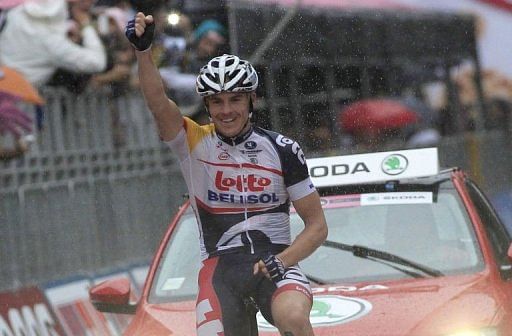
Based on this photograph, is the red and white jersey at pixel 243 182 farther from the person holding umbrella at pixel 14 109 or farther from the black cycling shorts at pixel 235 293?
the person holding umbrella at pixel 14 109

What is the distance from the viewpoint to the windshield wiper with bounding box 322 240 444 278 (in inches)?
311

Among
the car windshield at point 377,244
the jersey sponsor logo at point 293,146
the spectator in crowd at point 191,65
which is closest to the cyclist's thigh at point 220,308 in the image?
the jersey sponsor logo at point 293,146

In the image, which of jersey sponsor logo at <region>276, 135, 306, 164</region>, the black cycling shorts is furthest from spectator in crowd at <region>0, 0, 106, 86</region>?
the black cycling shorts

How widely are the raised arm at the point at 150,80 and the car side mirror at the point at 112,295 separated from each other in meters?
1.40

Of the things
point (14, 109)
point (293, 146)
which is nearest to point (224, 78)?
point (293, 146)

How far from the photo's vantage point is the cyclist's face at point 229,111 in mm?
6648

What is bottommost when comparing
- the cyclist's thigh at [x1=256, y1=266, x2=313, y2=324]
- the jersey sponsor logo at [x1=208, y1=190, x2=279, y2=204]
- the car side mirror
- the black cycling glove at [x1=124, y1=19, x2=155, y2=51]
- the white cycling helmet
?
the car side mirror

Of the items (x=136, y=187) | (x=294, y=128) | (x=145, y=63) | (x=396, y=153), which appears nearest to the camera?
(x=145, y=63)

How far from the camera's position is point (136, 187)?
13023mm

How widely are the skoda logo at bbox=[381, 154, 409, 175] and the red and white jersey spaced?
5.14ft

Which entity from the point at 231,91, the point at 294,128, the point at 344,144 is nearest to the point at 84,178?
the point at 294,128

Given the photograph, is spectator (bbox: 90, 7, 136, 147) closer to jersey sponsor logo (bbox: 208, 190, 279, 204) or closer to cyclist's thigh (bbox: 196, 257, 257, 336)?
jersey sponsor logo (bbox: 208, 190, 279, 204)

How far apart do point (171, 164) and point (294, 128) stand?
1430mm

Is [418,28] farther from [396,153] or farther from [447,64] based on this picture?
[396,153]
